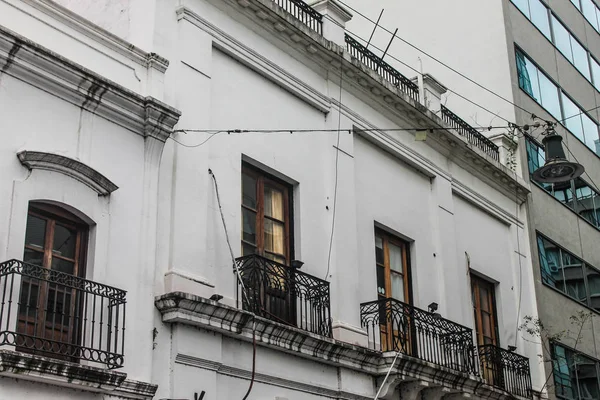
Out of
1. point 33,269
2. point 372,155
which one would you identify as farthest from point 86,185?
point 372,155

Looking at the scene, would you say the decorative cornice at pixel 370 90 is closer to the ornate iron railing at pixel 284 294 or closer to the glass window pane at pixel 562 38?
the ornate iron railing at pixel 284 294

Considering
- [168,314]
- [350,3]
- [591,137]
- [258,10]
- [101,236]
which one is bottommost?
[168,314]

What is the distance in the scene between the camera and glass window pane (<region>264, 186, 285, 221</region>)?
14562 millimetres

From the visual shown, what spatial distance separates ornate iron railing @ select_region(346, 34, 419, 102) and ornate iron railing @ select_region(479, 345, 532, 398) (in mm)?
5524

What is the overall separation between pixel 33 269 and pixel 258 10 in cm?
654

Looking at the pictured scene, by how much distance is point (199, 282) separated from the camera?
12.2m

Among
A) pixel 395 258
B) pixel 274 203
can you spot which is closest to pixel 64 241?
pixel 274 203

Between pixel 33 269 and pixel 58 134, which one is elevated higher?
pixel 58 134

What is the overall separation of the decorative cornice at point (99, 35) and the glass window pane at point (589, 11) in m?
21.0

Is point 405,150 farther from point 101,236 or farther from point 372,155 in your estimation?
point 101,236

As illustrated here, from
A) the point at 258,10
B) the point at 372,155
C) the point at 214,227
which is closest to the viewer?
the point at 214,227

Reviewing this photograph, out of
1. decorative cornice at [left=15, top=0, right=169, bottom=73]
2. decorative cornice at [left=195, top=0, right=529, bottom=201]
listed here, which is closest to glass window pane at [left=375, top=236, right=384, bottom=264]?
decorative cornice at [left=195, top=0, right=529, bottom=201]

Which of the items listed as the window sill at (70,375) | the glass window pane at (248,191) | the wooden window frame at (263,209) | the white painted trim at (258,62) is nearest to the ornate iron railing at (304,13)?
the white painted trim at (258,62)

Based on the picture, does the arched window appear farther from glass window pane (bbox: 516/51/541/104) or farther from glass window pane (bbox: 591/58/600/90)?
glass window pane (bbox: 591/58/600/90)
